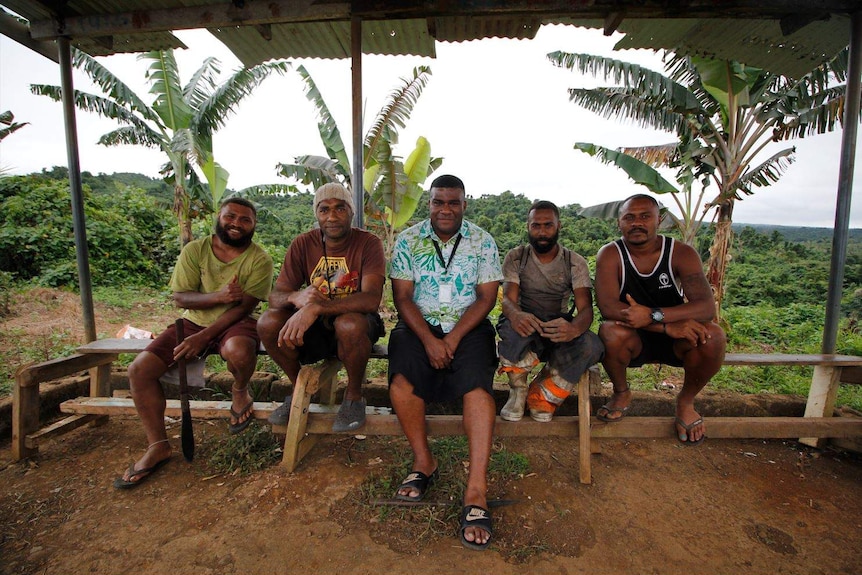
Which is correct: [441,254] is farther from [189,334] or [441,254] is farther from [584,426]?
[189,334]

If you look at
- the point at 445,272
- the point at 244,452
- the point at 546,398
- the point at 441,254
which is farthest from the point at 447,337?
the point at 244,452

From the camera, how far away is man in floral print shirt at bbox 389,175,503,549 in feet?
7.22

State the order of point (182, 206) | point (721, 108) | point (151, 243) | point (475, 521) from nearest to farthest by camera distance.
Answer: point (475, 521) → point (721, 108) → point (182, 206) → point (151, 243)

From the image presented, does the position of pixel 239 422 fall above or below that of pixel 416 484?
above

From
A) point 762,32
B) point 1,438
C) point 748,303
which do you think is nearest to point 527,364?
point 762,32

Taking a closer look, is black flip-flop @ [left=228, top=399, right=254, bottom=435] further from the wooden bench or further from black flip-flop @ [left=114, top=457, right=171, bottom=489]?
black flip-flop @ [left=114, top=457, right=171, bottom=489]

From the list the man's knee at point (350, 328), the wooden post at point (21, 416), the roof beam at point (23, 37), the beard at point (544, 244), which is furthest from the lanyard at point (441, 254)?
the roof beam at point (23, 37)

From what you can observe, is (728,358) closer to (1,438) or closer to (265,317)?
(265,317)

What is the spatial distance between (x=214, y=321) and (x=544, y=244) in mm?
2143

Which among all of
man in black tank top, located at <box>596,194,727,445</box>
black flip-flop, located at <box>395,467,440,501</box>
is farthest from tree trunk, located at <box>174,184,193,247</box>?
man in black tank top, located at <box>596,194,727,445</box>

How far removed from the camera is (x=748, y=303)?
1087 centimetres

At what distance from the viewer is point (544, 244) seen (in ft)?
8.79

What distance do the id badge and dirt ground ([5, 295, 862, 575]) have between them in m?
1.00

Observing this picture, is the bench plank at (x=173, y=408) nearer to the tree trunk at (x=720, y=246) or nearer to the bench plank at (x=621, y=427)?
the bench plank at (x=621, y=427)
